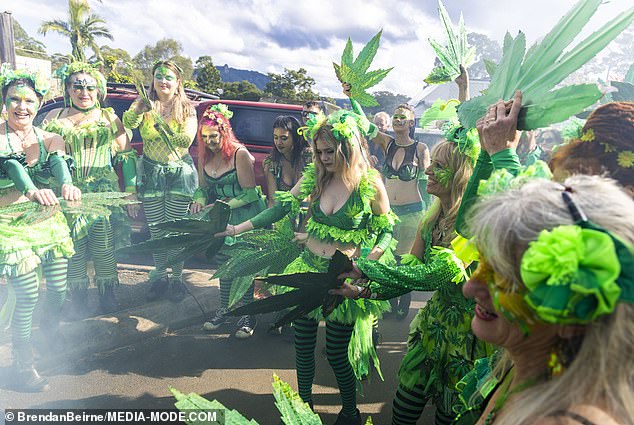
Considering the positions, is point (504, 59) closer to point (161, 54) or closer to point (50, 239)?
point (50, 239)

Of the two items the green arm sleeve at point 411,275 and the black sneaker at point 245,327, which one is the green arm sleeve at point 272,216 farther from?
the black sneaker at point 245,327

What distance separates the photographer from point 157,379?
10.9ft

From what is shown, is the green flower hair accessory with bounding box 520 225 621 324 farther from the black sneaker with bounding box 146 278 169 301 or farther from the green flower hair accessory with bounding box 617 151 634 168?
the black sneaker with bounding box 146 278 169 301

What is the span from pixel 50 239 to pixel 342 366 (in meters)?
2.27

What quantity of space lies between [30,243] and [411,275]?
2.66 metres

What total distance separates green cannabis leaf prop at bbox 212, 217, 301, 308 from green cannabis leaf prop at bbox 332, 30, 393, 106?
1006 mm

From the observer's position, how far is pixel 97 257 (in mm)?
4176

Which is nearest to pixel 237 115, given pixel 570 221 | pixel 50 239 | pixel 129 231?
pixel 129 231

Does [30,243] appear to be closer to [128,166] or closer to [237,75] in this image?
[128,166]

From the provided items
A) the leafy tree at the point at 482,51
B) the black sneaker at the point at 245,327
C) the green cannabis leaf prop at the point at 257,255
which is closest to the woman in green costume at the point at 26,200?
the green cannabis leaf prop at the point at 257,255

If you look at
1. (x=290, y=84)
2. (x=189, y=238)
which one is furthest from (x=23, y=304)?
(x=290, y=84)

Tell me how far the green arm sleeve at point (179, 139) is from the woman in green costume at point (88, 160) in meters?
0.54

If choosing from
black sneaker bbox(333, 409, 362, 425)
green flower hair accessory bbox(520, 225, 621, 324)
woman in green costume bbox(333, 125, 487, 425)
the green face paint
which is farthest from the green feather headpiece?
the green face paint

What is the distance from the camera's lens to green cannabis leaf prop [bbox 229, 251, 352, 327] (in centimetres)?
187
